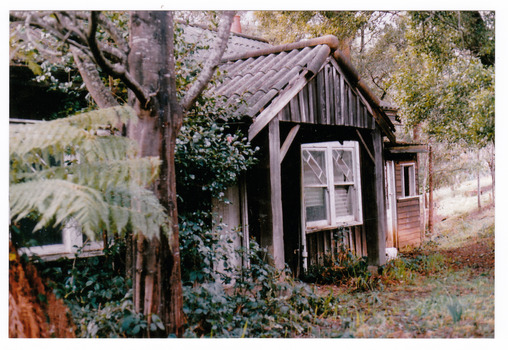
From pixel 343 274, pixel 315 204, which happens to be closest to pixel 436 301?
pixel 343 274

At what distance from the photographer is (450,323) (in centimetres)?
401

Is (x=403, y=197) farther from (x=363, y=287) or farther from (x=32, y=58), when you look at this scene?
(x=32, y=58)

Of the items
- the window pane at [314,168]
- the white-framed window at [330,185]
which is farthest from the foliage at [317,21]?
the window pane at [314,168]

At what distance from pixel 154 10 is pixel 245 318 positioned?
293 centimetres

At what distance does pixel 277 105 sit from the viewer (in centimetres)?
517

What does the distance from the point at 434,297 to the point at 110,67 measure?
4342mm

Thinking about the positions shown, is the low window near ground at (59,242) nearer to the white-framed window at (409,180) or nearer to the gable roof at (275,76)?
the gable roof at (275,76)

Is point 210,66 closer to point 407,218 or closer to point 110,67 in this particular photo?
point 110,67

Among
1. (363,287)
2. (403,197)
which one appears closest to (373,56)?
(403,197)

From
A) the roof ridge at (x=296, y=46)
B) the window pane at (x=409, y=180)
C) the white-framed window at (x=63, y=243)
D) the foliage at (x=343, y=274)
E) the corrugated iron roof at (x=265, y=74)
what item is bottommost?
the foliage at (x=343, y=274)

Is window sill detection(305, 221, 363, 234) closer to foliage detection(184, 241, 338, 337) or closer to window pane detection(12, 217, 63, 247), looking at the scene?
foliage detection(184, 241, 338, 337)

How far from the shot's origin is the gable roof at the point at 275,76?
5.08 m

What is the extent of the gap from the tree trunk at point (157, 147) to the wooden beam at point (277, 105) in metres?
1.53

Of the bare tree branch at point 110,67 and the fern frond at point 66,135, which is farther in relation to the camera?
the bare tree branch at point 110,67
